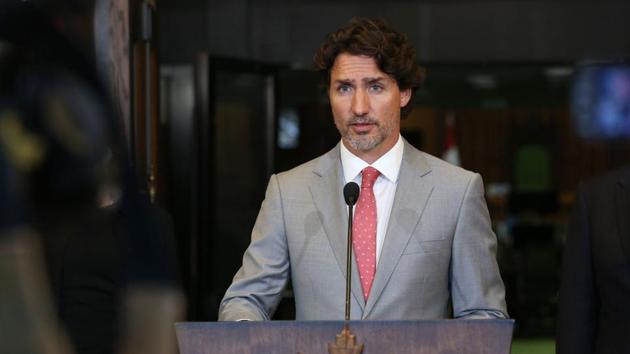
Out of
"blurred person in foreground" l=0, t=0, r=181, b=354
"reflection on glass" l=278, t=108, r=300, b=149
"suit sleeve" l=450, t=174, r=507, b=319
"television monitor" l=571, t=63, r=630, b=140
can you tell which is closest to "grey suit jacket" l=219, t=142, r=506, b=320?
"suit sleeve" l=450, t=174, r=507, b=319

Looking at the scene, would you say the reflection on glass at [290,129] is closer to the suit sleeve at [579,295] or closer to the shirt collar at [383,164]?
the suit sleeve at [579,295]

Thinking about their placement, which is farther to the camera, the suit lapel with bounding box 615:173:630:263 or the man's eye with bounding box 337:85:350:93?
the suit lapel with bounding box 615:173:630:263

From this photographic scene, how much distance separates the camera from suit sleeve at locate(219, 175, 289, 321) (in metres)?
2.80

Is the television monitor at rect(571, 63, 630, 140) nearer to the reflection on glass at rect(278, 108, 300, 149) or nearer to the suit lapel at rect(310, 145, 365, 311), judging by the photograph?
the reflection on glass at rect(278, 108, 300, 149)

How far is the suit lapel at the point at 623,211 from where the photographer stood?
10.5ft

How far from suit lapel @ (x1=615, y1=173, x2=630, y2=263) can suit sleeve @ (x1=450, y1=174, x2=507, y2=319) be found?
0.51 metres

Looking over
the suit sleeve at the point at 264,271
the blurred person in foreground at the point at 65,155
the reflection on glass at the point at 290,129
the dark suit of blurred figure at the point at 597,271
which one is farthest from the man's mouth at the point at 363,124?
the reflection on glass at the point at 290,129

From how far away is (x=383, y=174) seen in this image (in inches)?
115

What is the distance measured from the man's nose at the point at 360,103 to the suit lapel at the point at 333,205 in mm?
198

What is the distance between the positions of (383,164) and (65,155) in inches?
80.4

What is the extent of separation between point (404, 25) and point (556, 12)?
1062mm

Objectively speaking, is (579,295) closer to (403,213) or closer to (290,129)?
(403,213)

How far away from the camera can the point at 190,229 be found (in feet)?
27.7

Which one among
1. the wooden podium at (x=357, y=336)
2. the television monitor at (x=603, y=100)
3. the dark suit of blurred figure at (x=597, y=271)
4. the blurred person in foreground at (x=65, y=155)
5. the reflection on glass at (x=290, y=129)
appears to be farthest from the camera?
the reflection on glass at (x=290, y=129)
